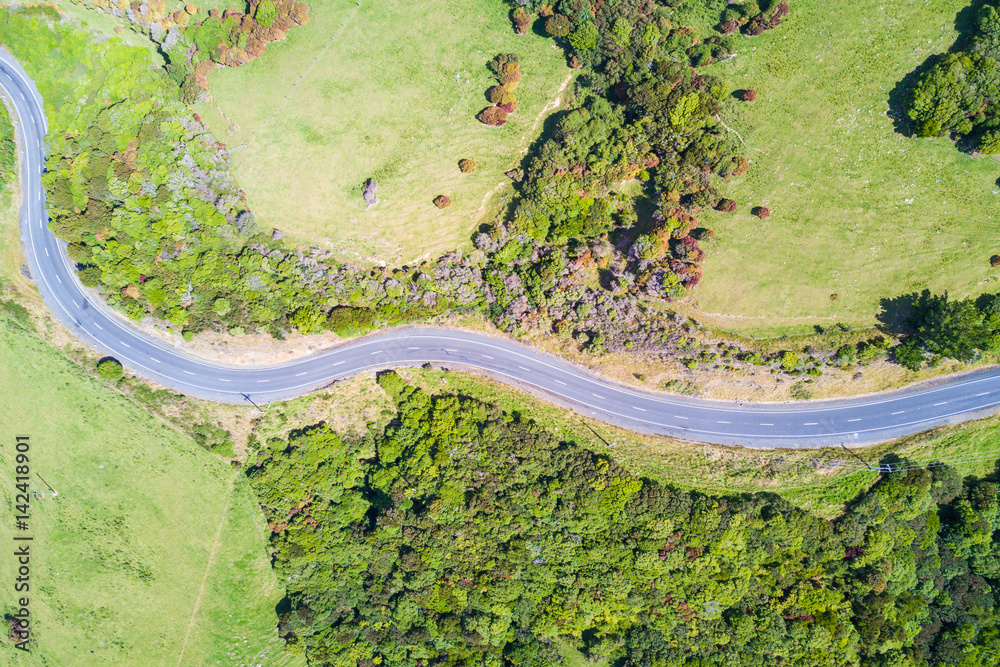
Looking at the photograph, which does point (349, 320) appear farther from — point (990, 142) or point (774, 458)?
point (990, 142)

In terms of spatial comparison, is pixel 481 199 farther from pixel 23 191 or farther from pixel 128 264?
pixel 23 191

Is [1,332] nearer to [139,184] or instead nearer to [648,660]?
[139,184]

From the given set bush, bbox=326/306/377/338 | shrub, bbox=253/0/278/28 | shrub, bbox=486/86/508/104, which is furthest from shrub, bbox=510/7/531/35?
bush, bbox=326/306/377/338

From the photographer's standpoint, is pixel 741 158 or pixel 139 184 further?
pixel 139 184

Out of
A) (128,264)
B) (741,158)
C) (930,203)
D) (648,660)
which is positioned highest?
(930,203)

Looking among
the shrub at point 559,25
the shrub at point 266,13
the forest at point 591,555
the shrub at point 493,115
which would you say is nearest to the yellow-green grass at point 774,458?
the forest at point 591,555

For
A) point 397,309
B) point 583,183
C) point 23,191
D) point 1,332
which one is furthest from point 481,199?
point 1,332

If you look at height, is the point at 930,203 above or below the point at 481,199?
above

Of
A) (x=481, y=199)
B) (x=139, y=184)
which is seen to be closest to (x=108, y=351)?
(x=139, y=184)

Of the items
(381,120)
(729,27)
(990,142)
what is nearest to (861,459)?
(990,142)
